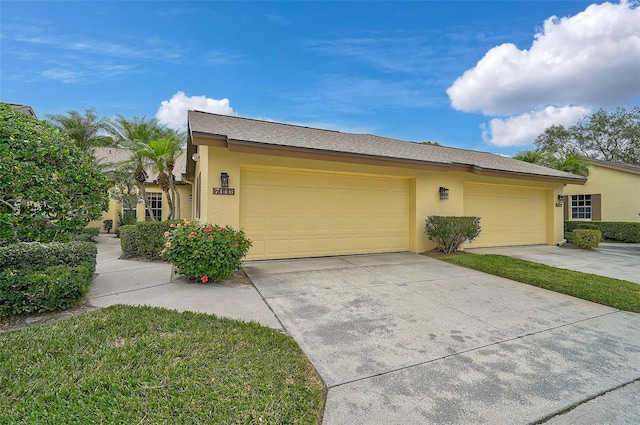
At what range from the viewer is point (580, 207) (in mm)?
15633

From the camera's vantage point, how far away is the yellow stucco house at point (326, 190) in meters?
6.77

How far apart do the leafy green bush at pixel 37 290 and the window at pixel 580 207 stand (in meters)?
20.4

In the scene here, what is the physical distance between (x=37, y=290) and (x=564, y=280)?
8.51m

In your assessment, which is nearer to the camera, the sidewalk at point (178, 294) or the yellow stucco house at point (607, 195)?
the sidewalk at point (178, 294)

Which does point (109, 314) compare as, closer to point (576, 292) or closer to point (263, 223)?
point (263, 223)

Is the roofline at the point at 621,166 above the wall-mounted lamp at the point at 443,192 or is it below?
above

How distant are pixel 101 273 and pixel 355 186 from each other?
6278mm

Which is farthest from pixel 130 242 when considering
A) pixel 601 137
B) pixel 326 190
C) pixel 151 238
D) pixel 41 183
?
pixel 601 137

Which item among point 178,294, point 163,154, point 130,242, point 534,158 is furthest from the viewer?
point 534,158

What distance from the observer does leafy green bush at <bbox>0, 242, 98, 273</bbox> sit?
3.81 meters

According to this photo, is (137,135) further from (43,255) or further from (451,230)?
(451,230)

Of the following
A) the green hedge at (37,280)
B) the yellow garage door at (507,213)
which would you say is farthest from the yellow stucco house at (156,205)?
the yellow garage door at (507,213)

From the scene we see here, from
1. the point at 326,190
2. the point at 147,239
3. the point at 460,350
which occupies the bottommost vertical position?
the point at 460,350

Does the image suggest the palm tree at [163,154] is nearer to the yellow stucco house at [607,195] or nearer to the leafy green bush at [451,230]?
the leafy green bush at [451,230]
